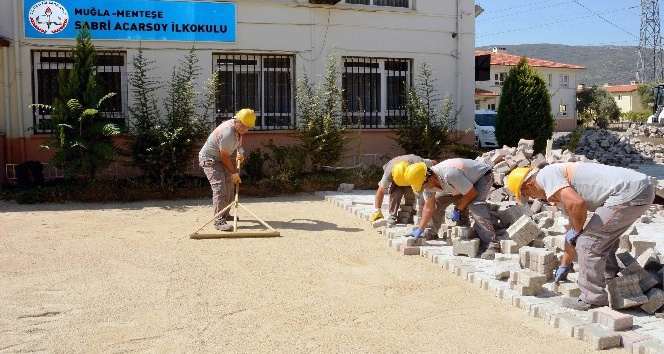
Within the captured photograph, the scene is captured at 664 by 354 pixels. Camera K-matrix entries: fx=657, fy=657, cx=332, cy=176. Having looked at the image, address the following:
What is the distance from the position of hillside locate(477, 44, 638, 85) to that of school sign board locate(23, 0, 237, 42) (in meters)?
90.5

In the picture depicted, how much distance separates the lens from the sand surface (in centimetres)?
490

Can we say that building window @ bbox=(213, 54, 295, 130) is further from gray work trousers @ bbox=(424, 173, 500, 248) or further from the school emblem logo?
gray work trousers @ bbox=(424, 173, 500, 248)

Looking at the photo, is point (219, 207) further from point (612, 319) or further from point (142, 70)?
point (612, 319)

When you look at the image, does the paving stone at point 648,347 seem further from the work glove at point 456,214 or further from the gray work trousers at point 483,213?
the work glove at point 456,214

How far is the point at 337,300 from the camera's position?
5.97 metres

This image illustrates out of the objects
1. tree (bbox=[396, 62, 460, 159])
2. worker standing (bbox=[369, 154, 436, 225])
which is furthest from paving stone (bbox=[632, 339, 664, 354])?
tree (bbox=[396, 62, 460, 159])

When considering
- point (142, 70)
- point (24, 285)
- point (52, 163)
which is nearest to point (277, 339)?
point (24, 285)

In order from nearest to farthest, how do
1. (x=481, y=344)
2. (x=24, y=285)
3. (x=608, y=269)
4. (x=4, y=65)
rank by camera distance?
1. (x=481, y=344)
2. (x=608, y=269)
3. (x=24, y=285)
4. (x=4, y=65)

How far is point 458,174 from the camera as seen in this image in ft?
24.5

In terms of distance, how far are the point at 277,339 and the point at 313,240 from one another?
3.77 metres

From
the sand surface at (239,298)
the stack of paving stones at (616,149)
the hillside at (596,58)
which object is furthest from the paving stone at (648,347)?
the hillside at (596,58)

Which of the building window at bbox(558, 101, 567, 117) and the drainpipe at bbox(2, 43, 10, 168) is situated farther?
the building window at bbox(558, 101, 567, 117)

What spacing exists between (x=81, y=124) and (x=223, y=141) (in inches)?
155

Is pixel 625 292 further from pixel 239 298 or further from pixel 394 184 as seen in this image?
pixel 394 184
